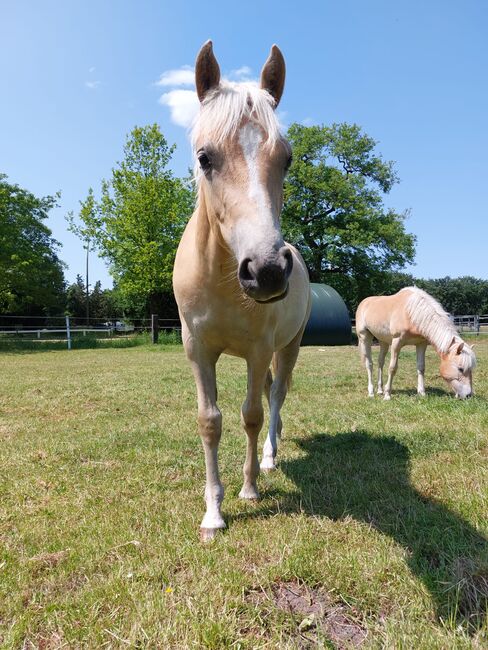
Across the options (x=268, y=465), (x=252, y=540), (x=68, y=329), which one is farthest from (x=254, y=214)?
(x=68, y=329)

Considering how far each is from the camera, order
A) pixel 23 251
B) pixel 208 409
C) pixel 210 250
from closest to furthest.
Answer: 1. pixel 210 250
2. pixel 208 409
3. pixel 23 251

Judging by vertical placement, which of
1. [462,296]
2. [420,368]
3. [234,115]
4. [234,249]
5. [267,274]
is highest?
[462,296]

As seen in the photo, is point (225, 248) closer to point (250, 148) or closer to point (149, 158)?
point (250, 148)

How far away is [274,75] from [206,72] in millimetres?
417

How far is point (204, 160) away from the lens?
215 centimetres

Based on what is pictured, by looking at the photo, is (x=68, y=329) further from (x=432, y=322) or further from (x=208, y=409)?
(x=208, y=409)

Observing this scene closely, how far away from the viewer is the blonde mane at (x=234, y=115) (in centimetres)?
206

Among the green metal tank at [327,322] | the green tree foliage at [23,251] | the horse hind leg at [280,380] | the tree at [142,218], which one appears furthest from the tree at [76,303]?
the horse hind leg at [280,380]

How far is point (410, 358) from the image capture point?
13430 millimetres

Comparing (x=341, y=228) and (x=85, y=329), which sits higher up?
(x=341, y=228)

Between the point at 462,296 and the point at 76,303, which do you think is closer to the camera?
the point at 76,303

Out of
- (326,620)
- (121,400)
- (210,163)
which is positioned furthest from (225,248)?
(121,400)

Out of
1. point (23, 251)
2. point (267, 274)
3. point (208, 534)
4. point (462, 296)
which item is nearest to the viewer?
point (267, 274)

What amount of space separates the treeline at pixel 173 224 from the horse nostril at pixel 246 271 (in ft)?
74.8
